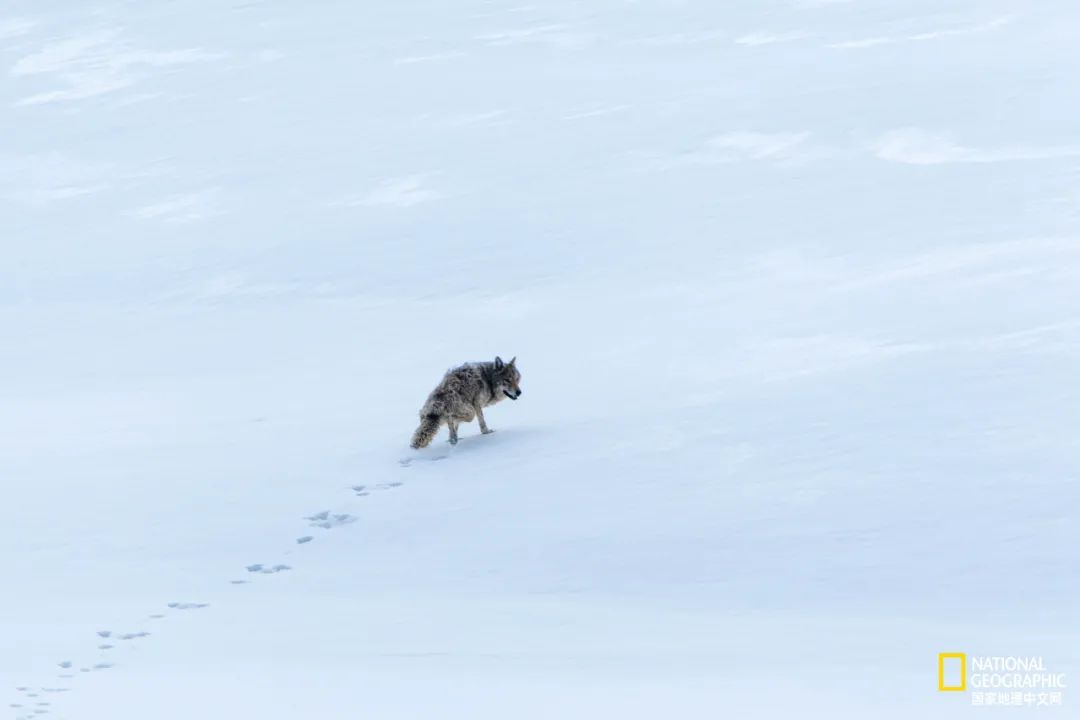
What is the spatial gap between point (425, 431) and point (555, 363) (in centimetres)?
378

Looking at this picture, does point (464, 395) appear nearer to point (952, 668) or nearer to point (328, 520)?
point (328, 520)

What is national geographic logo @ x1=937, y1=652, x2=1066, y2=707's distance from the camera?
7.41 metres

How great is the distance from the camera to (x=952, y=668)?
7.93 meters

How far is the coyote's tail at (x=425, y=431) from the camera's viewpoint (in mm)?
13492

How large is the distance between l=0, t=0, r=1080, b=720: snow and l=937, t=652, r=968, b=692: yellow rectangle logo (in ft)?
0.17

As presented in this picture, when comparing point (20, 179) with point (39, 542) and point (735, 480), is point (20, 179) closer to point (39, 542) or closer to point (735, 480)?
point (39, 542)

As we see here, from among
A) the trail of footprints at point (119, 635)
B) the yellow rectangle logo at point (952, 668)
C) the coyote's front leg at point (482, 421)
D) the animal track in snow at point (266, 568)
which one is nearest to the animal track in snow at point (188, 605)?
the trail of footprints at point (119, 635)

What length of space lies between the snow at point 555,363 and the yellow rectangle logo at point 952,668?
0.17ft

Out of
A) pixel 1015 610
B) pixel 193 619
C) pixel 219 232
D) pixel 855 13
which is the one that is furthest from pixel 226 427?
A: pixel 855 13

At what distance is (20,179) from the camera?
103 ft

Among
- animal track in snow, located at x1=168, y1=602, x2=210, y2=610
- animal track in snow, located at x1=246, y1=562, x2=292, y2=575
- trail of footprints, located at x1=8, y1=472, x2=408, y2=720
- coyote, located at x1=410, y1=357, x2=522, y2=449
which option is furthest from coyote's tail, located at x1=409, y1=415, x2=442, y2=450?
animal track in snow, located at x1=168, y1=602, x2=210, y2=610

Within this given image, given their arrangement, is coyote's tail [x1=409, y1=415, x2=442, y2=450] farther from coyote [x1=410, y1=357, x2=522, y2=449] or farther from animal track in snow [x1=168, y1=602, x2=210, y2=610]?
animal track in snow [x1=168, y1=602, x2=210, y2=610]

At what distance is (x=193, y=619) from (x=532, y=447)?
3.83 meters

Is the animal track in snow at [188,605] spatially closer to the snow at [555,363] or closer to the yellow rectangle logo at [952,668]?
the snow at [555,363]
